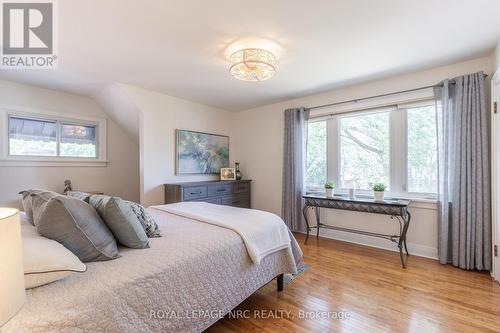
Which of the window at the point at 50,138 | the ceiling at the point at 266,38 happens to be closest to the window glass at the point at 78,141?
the window at the point at 50,138

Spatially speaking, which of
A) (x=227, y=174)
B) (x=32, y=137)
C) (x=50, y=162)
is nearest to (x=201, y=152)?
(x=227, y=174)

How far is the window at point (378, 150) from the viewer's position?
2.95 metres

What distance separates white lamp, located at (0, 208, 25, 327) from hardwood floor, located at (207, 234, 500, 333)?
1.34 m

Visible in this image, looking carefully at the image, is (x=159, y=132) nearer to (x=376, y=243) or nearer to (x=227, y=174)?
(x=227, y=174)

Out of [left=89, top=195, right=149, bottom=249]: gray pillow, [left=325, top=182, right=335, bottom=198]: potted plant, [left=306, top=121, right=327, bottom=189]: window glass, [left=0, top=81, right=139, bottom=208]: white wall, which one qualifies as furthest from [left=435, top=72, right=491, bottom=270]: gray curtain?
[left=0, top=81, right=139, bottom=208]: white wall

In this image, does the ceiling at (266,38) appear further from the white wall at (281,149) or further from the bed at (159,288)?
the bed at (159,288)

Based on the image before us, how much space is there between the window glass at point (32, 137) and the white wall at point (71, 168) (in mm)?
176

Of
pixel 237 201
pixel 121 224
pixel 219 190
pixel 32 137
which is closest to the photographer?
pixel 121 224

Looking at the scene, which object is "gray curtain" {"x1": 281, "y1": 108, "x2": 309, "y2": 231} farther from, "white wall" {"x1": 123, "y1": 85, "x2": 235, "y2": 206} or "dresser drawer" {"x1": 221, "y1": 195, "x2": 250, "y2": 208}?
"white wall" {"x1": 123, "y1": 85, "x2": 235, "y2": 206}

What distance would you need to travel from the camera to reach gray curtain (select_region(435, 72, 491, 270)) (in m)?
2.42

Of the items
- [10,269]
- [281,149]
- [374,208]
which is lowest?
[374,208]

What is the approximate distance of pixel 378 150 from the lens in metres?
3.31

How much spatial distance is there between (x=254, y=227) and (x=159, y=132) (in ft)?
8.57

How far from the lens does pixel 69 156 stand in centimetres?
372
